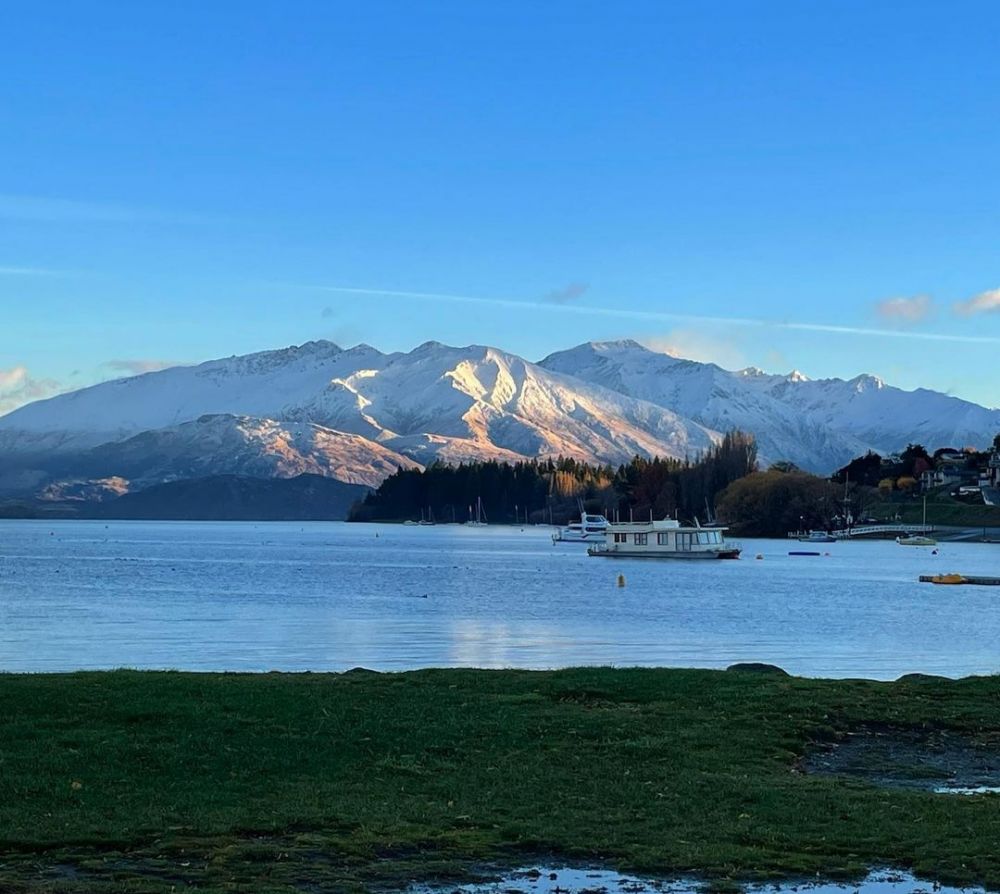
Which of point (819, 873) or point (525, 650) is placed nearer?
point (819, 873)

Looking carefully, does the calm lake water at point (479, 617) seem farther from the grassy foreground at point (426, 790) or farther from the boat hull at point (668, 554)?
the grassy foreground at point (426, 790)

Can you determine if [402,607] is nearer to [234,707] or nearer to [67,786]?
[234,707]

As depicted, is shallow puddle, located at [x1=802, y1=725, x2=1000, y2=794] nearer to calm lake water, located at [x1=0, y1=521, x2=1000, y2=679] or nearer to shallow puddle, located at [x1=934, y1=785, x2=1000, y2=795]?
shallow puddle, located at [x1=934, y1=785, x2=1000, y2=795]

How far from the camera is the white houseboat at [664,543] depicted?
493 ft

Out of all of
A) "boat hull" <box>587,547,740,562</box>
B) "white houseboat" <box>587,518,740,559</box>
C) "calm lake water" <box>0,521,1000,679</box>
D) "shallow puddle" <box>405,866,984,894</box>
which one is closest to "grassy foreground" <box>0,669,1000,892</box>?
"shallow puddle" <box>405,866,984,894</box>

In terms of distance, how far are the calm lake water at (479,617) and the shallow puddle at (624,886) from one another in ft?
86.0

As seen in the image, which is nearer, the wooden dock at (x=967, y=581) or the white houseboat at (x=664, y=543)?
the wooden dock at (x=967, y=581)

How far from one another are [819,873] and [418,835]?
4033 mm

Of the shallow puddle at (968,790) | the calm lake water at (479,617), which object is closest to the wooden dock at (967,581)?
the calm lake water at (479,617)

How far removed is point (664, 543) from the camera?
155 meters

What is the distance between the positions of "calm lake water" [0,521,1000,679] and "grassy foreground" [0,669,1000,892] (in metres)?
17.0

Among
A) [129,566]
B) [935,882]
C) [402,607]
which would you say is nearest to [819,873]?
[935,882]

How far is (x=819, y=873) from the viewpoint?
14.4 meters

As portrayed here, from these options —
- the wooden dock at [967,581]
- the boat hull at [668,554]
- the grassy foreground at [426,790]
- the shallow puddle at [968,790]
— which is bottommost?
the wooden dock at [967,581]
